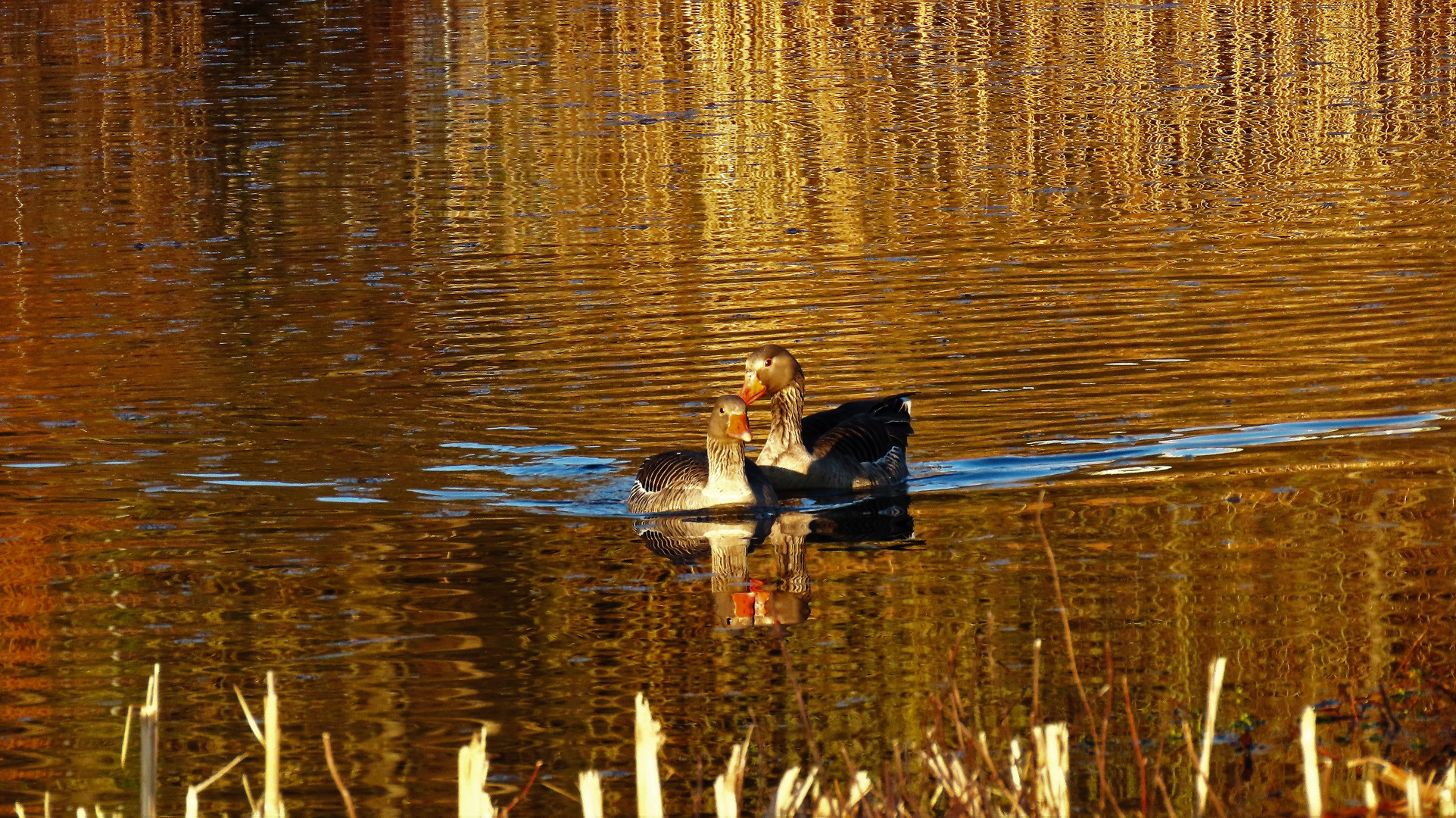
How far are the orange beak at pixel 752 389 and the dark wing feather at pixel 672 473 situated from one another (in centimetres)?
100

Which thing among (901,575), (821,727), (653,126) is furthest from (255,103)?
(821,727)

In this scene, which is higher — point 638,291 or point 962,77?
point 962,77

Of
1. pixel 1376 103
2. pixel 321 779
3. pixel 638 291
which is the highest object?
pixel 1376 103

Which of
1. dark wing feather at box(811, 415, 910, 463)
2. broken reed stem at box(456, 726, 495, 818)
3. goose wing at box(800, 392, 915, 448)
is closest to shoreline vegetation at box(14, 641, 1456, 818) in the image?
broken reed stem at box(456, 726, 495, 818)

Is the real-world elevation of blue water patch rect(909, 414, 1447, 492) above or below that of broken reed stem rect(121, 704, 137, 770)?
above

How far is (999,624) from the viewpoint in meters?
9.79

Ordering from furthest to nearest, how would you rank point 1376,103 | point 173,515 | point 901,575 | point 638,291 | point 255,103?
point 255,103, point 1376,103, point 638,291, point 173,515, point 901,575

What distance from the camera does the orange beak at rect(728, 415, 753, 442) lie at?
42.0ft

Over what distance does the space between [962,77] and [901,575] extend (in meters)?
26.5

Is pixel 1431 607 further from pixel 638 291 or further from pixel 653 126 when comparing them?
pixel 653 126

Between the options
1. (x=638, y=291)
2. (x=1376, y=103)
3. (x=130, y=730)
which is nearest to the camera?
(x=130, y=730)

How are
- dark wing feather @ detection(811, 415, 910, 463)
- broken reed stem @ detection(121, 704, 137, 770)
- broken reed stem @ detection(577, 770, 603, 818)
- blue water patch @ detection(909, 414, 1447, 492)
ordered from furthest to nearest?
dark wing feather @ detection(811, 415, 910, 463) → blue water patch @ detection(909, 414, 1447, 492) → broken reed stem @ detection(121, 704, 137, 770) → broken reed stem @ detection(577, 770, 603, 818)

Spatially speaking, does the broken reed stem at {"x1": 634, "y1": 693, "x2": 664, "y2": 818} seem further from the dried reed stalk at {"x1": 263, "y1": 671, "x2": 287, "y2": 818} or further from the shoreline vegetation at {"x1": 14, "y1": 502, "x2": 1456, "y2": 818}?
the dried reed stalk at {"x1": 263, "y1": 671, "x2": 287, "y2": 818}

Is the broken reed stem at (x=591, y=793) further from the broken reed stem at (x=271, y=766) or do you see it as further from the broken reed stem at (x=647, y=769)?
the broken reed stem at (x=271, y=766)
